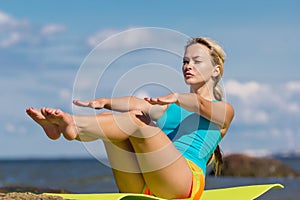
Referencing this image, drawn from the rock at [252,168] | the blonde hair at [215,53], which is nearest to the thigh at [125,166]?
the blonde hair at [215,53]

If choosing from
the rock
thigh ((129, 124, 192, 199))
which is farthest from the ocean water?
thigh ((129, 124, 192, 199))

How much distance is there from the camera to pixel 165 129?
509cm

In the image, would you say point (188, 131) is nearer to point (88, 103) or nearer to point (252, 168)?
point (88, 103)

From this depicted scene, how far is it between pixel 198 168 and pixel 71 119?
3.95 ft

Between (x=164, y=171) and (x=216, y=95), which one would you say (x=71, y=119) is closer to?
(x=164, y=171)

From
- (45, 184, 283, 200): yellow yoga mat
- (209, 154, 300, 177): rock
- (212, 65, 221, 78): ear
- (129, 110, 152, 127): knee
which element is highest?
(212, 65, 221, 78): ear

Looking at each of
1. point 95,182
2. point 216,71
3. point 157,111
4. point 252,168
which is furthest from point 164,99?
point 252,168

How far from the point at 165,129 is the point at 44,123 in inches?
41.6

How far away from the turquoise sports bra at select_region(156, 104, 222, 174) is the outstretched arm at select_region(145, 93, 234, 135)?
8cm

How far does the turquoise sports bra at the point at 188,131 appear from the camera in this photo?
501 centimetres

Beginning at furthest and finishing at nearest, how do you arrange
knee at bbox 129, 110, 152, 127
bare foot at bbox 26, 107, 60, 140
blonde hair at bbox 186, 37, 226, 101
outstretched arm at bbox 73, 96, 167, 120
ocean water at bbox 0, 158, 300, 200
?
1. ocean water at bbox 0, 158, 300, 200
2. blonde hair at bbox 186, 37, 226, 101
3. outstretched arm at bbox 73, 96, 167, 120
4. knee at bbox 129, 110, 152, 127
5. bare foot at bbox 26, 107, 60, 140

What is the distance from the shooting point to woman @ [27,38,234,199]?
441 cm

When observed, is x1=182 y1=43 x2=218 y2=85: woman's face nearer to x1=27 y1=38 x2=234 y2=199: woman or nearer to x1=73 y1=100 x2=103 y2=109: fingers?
x1=27 y1=38 x2=234 y2=199: woman

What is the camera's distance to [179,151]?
4898 millimetres
